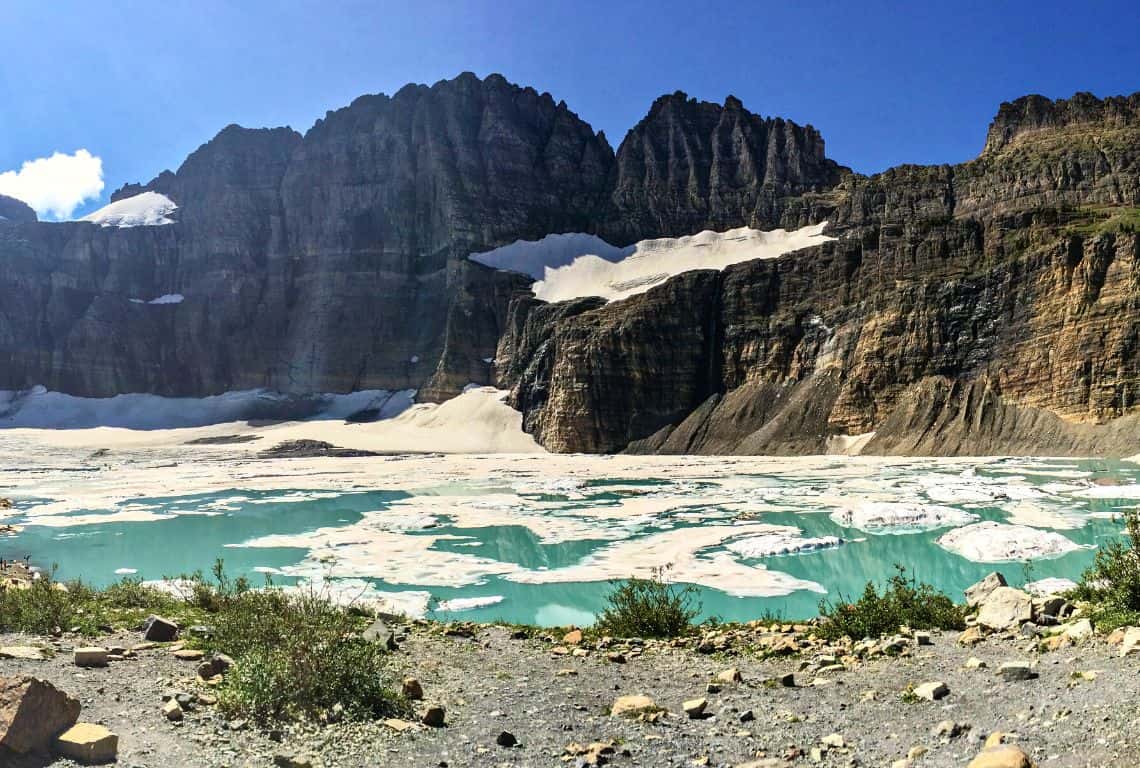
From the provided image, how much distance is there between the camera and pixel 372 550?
24.7m

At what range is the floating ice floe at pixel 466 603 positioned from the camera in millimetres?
16703

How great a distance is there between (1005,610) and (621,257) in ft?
407

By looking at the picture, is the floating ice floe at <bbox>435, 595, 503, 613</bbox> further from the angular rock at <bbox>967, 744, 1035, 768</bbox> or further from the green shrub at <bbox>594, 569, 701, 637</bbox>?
the angular rock at <bbox>967, 744, 1035, 768</bbox>

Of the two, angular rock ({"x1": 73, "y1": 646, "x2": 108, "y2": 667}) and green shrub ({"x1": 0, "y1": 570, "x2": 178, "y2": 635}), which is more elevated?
angular rock ({"x1": 73, "y1": 646, "x2": 108, "y2": 667})

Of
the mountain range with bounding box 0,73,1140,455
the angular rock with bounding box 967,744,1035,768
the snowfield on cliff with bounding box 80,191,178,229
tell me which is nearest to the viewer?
the angular rock with bounding box 967,744,1035,768

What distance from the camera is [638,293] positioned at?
102 metres

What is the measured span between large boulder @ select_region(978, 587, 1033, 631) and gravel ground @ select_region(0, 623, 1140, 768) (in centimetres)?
68

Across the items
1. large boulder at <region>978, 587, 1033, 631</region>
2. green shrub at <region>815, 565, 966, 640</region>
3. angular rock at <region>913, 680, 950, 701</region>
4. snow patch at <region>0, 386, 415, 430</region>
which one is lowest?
snow patch at <region>0, 386, 415, 430</region>

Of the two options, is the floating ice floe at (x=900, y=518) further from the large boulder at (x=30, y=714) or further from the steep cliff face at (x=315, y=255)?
the steep cliff face at (x=315, y=255)

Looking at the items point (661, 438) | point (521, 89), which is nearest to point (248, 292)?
point (521, 89)

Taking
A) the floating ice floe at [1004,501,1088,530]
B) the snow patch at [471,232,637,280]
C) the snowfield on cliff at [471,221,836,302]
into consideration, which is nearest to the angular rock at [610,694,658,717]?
the floating ice floe at [1004,501,1088,530]

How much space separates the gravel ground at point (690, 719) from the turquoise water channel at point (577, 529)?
6.16 metres

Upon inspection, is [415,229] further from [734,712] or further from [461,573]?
[734,712]

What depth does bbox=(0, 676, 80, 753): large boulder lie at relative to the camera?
5.11 m
